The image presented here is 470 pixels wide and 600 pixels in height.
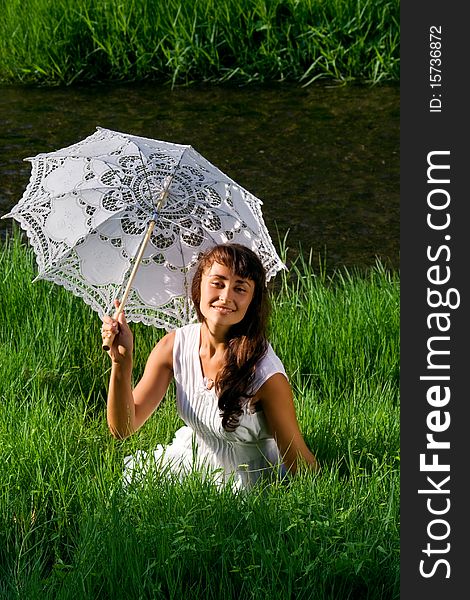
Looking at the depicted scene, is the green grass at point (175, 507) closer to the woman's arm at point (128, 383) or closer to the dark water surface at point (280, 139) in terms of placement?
the woman's arm at point (128, 383)

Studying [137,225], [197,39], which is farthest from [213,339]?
[197,39]

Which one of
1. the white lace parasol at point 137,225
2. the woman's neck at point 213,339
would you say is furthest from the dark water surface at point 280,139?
the woman's neck at point 213,339

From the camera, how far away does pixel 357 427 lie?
390cm

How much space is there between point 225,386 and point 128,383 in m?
0.30

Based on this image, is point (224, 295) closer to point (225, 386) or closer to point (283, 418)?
point (225, 386)

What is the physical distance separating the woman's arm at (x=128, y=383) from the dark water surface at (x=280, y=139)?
281 centimetres

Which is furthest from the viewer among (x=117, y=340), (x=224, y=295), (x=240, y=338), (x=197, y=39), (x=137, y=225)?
(x=197, y=39)

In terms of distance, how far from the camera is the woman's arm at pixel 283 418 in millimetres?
3436

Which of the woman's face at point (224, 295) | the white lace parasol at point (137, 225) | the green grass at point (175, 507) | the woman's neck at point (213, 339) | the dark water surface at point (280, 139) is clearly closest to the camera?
the green grass at point (175, 507)

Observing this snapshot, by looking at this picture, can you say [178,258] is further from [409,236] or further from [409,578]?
[409,578]

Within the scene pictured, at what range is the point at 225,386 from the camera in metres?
3.44

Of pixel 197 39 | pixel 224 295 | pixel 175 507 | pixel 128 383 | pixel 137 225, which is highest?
pixel 197 39

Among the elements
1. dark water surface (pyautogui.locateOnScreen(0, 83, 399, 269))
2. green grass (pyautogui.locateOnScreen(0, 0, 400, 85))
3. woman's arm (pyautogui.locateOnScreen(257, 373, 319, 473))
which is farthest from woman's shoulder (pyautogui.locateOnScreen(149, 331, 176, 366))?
green grass (pyautogui.locateOnScreen(0, 0, 400, 85))

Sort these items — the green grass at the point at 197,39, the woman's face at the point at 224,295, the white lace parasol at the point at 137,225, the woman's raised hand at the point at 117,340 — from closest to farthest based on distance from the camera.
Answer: the woman's raised hand at the point at 117,340
the woman's face at the point at 224,295
the white lace parasol at the point at 137,225
the green grass at the point at 197,39
